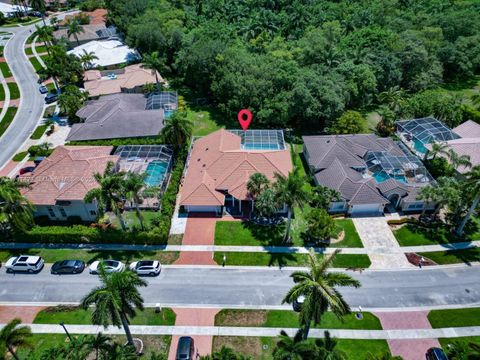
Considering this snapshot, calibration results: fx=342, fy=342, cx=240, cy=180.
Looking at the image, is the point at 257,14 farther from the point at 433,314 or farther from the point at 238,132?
the point at 433,314

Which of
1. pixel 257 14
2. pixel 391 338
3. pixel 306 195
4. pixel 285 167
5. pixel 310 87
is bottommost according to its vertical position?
pixel 391 338

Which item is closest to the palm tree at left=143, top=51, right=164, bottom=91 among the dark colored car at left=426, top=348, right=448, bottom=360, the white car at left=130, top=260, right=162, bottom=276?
the white car at left=130, top=260, right=162, bottom=276

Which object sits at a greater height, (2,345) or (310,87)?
(310,87)

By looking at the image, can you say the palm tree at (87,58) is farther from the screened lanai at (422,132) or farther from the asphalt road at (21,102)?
the screened lanai at (422,132)

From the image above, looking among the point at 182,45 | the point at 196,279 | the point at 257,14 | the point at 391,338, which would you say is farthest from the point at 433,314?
the point at 257,14

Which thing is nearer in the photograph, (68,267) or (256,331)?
(256,331)

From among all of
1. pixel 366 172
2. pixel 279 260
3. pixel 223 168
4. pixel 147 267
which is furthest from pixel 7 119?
pixel 366 172

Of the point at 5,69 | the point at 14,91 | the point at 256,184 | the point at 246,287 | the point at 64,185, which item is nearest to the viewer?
the point at 246,287

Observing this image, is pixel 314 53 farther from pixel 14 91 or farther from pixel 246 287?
pixel 14 91
